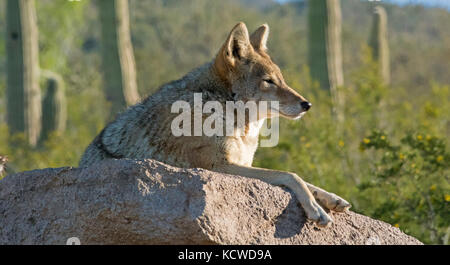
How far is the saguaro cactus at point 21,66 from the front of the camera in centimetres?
1628

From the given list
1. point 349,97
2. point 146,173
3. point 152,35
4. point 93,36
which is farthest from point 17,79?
point 93,36

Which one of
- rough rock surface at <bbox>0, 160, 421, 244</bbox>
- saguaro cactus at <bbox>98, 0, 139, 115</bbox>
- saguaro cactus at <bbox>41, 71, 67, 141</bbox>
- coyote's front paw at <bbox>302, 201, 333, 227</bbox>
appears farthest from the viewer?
saguaro cactus at <bbox>41, 71, 67, 141</bbox>

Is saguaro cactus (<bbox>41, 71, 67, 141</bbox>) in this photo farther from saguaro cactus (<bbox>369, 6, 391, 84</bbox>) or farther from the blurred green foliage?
saguaro cactus (<bbox>369, 6, 391, 84</bbox>)

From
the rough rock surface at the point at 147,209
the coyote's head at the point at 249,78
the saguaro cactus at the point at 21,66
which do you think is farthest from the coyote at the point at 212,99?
the saguaro cactus at the point at 21,66

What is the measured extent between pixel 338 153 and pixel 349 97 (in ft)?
8.32

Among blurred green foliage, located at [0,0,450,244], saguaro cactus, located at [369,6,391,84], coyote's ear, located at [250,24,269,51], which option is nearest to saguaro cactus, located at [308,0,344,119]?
blurred green foliage, located at [0,0,450,244]

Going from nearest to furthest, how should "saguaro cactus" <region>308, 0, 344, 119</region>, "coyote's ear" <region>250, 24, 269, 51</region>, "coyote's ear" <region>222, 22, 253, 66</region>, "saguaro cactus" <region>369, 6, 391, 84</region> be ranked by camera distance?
"coyote's ear" <region>222, 22, 253, 66</region>, "coyote's ear" <region>250, 24, 269, 51</region>, "saguaro cactus" <region>308, 0, 344, 119</region>, "saguaro cactus" <region>369, 6, 391, 84</region>

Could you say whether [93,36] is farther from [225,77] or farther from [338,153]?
[225,77]

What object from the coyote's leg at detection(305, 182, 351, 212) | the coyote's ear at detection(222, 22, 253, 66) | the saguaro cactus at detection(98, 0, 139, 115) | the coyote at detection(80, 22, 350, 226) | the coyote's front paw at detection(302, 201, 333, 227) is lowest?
the coyote's front paw at detection(302, 201, 333, 227)

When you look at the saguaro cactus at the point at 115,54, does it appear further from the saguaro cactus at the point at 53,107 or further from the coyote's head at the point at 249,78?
the coyote's head at the point at 249,78

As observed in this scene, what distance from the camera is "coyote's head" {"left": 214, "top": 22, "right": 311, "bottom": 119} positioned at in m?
5.96

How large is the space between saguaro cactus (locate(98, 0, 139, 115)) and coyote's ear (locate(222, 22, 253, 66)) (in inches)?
379

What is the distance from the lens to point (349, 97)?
1346 cm

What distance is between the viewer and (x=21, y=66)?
1636cm
